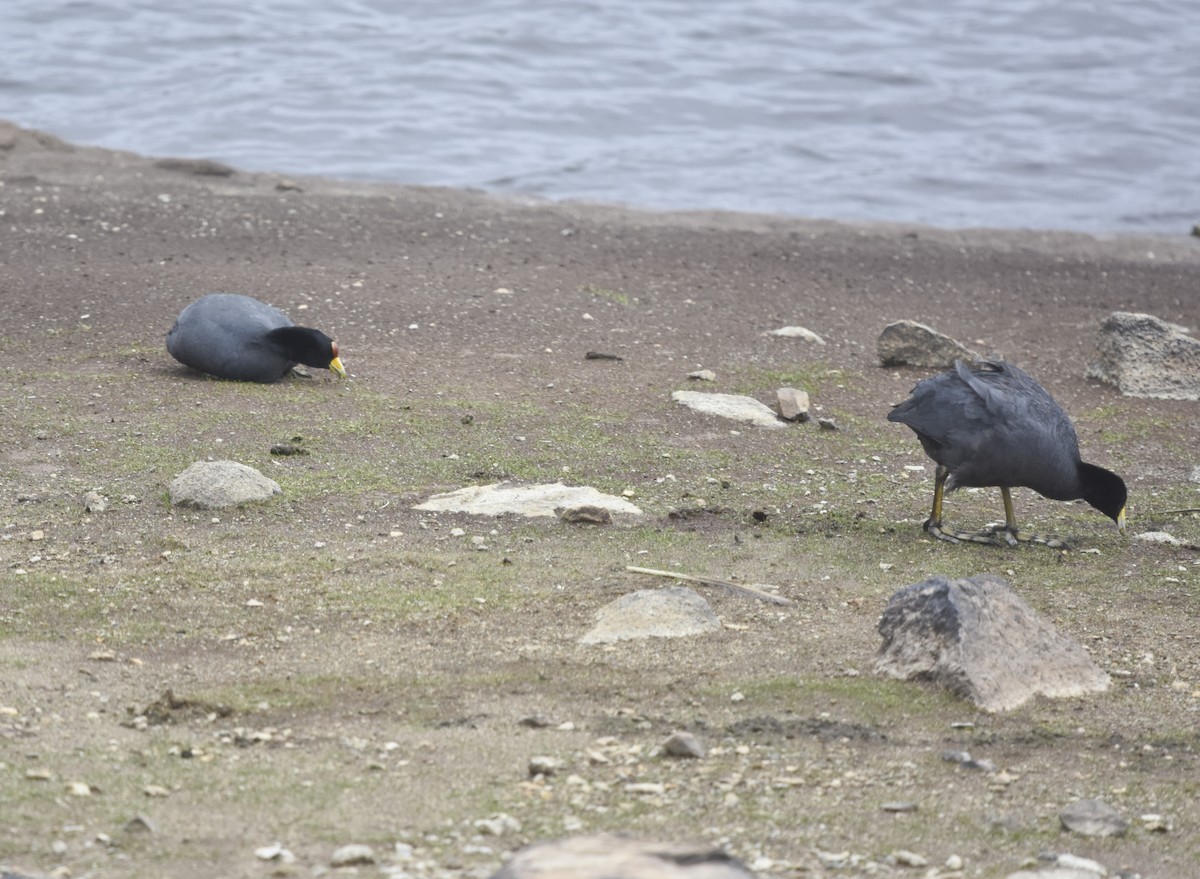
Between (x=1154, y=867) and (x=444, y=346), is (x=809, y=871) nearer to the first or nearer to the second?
(x=1154, y=867)

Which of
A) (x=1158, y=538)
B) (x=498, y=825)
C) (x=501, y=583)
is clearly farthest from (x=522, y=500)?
(x=498, y=825)

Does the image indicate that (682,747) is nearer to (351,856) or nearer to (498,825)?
(498,825)

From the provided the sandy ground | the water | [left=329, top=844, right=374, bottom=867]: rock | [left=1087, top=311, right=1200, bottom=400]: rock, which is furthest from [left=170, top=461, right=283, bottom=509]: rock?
the water

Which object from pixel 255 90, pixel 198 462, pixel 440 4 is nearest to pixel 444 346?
pixel 198 462

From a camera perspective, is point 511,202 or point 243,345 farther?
point 511,202

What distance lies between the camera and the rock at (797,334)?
10.6 m

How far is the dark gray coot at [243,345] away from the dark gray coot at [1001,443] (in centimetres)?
331

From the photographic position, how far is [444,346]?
31.8 feet

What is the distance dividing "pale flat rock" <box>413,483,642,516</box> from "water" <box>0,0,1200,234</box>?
11.8m

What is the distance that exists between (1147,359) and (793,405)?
9.54 ft

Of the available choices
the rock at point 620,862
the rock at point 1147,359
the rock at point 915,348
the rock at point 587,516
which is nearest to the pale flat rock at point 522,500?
the rock at point 587,516

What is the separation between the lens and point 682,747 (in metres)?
4.32

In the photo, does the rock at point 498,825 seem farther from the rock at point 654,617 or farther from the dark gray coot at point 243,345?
the dark gray coot at point 243,345

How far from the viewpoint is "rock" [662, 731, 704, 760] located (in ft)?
14.1
